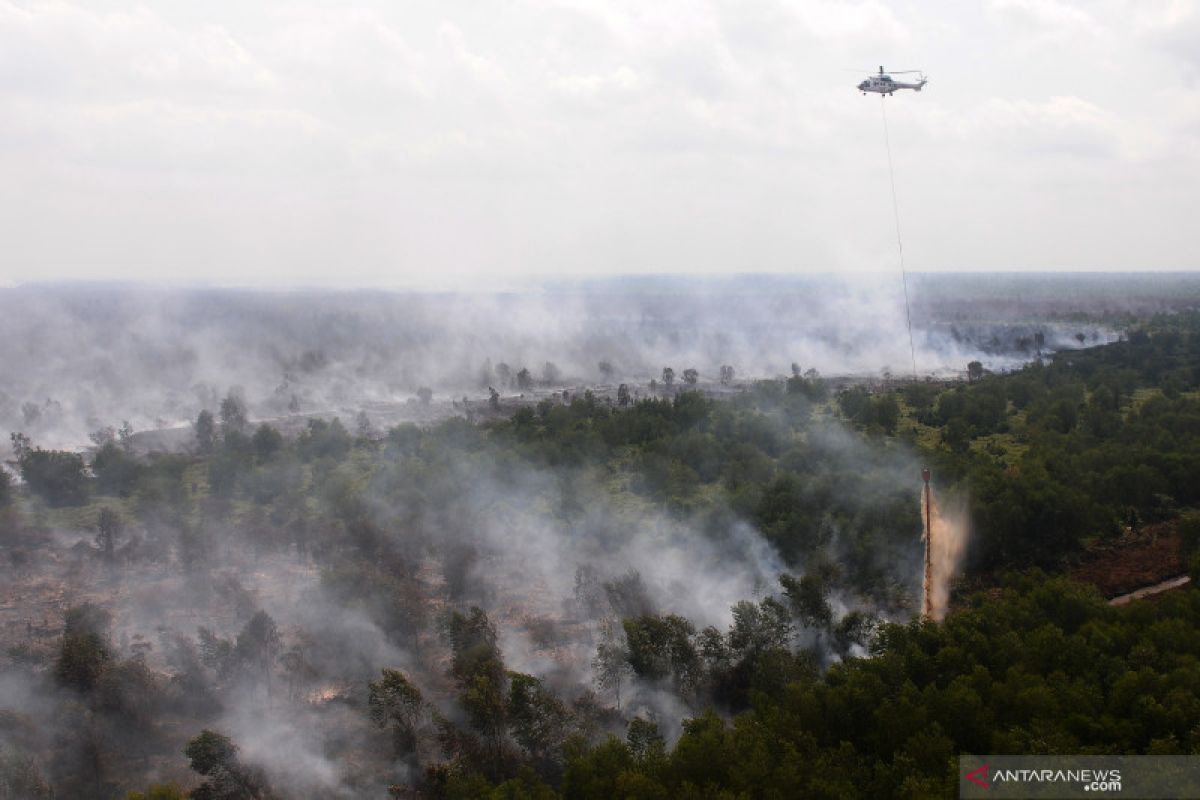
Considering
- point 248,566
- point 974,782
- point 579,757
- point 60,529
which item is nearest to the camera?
point 974,782

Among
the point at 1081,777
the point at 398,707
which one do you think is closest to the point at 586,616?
the point at 398,707

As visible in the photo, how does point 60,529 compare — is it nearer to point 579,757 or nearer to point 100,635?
point 100,635

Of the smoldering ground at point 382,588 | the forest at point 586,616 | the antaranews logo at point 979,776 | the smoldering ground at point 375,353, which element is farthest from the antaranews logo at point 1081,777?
the smoldering ground at point 375,353

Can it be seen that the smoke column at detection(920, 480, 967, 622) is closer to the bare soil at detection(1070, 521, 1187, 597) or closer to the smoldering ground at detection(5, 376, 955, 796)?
the smoldering ground at detection(5, 376, 955, 796)

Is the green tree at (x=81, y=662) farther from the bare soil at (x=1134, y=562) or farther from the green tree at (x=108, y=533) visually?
the bare soil at (x=1134, y=562)

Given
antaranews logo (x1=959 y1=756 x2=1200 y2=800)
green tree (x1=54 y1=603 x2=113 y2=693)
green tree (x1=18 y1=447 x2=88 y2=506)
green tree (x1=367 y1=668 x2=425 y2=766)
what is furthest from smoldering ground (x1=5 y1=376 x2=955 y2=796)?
antaranews logo (x1=959 y1=756 x2=1200 y2=800)

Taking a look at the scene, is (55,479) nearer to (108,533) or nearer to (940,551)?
(108,533)

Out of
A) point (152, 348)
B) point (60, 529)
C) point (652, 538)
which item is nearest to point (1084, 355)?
point (652, 538)
